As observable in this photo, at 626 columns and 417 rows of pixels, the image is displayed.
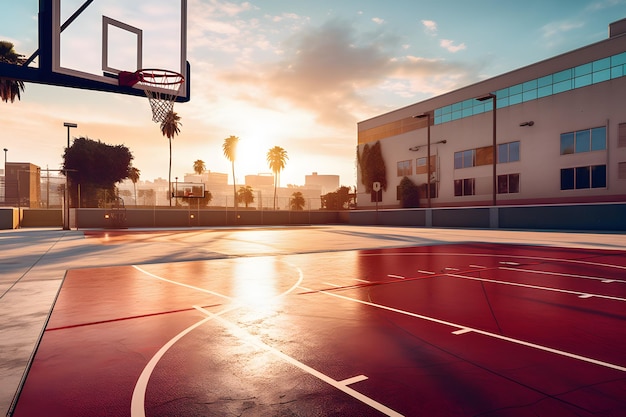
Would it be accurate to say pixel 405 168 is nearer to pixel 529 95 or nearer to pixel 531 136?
pixel 531 136

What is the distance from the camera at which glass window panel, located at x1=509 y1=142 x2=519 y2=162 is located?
40.4m

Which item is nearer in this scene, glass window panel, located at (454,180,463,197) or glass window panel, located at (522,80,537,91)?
glass window panel, located at (522,80,537,91)

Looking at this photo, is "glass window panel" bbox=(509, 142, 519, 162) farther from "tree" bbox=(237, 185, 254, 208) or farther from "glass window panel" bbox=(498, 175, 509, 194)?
"tree" bbox=(237, 185, 254, 208)

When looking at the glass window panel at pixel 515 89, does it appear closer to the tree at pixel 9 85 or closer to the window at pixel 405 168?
the window at pixel 405 168

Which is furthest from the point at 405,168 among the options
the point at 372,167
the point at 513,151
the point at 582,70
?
the point at 582,70

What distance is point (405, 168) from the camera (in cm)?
5353

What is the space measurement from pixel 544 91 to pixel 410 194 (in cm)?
1937

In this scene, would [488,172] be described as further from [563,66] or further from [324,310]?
[324,310]

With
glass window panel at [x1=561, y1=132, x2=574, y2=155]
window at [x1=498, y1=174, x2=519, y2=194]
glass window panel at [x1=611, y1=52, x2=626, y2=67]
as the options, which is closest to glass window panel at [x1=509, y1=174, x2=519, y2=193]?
window at [x1=498, y1=174, x2=519, y2=194]

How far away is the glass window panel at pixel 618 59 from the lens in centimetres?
3247

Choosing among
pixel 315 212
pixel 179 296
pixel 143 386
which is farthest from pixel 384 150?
pixel 143 386

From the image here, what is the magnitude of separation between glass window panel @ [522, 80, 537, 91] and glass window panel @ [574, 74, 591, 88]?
147 inches

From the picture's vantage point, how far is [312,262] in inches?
537

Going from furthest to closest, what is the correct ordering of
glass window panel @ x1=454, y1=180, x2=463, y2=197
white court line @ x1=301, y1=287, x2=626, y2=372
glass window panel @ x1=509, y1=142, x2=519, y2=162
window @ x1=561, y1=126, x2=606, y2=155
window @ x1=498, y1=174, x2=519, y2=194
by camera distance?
glass window panel @ x1=454, y1=180, x2=463, y2=197 → window @ x1=498, y1=174, x2=519, y2=194 → glass window panel @ x1=509, y1=142, x2=519, y2=162 → window @ x1=561, y1=126, x2=606, y2=155 → white court line @ x1=301, y1=287, x2=626, y2=372
